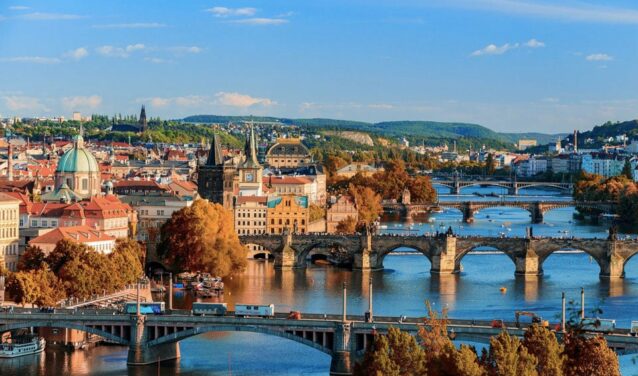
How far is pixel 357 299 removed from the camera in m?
56.4

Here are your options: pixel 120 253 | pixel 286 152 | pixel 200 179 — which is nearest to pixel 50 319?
pixel 120 253

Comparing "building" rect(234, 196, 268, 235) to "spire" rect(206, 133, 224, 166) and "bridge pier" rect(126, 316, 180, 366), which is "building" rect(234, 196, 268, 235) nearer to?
"spire" rect(206, 133, 224, 166)

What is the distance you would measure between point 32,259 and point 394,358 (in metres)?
23.5

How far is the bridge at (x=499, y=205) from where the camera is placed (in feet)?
341

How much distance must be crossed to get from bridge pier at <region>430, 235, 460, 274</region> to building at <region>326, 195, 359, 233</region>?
1613 centimetres

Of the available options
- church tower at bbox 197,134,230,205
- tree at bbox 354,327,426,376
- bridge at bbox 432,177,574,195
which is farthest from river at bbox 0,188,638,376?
bridge at bbox 432,177,574,195

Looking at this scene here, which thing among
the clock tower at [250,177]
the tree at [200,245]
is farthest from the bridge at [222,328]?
the clock tower at [250,177]

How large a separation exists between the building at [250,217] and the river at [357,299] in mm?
7167

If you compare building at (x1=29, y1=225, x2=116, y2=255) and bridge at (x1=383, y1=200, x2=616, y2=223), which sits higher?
building at (x1=29, y1=225, x2=116, y2=255)

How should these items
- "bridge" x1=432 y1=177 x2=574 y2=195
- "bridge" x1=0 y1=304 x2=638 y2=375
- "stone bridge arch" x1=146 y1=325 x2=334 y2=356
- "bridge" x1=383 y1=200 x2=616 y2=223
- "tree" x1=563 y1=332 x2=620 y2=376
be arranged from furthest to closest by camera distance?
1. "bridge" x1=432 y1=177 x2=574 y2=195
2. "bridge" x1=383 y1=200 x2=616 y2=223
3. "stone bridge arch" x1=146 y1=325 x2=334 y2=356
4. "bridge" x1=0 y1=304 x2=638 y2=375
5. "tree" x1=563 y1=332 x2=620 y2=376

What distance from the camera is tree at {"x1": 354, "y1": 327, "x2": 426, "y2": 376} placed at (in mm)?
33219

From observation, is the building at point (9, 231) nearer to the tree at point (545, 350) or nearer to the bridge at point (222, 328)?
the bridge at point (222, 328)

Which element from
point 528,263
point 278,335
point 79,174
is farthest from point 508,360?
point 79,174

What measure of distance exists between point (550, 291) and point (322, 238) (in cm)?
1466
